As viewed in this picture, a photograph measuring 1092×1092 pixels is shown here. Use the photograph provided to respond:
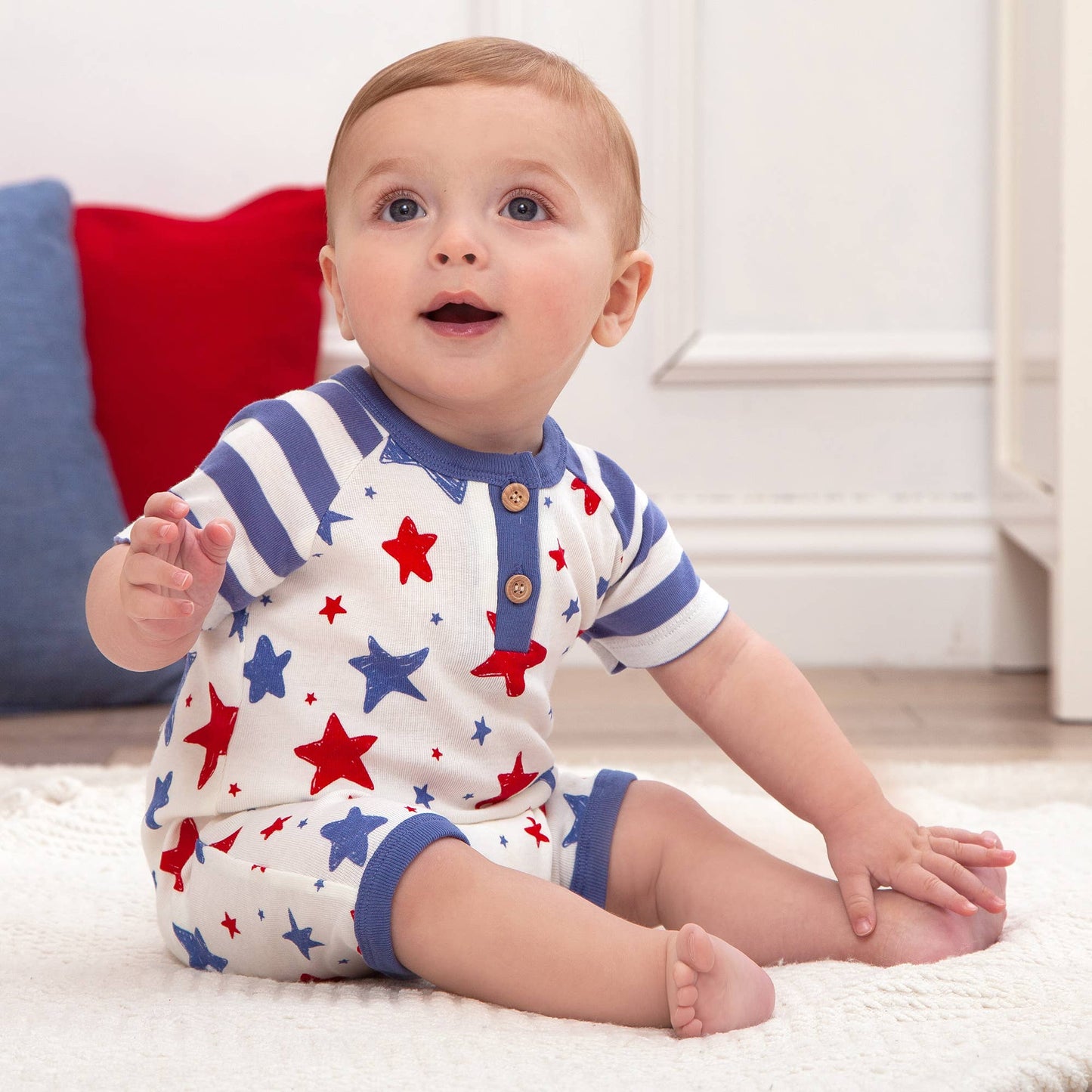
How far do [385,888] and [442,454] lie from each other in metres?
0.21

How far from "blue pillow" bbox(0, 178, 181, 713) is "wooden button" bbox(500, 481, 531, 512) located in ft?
2.43

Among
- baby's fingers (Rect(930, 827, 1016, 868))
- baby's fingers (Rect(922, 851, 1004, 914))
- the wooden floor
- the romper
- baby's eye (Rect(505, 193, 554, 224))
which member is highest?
baby's eye (Rect(505, 193, 554, 224))

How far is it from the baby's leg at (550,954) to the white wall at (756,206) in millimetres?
1029

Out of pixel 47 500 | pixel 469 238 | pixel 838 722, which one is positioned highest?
pixel 469 238

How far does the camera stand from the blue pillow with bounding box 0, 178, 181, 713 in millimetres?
1299

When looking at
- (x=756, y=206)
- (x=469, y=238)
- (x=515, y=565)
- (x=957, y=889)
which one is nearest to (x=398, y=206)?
(x=469, y=238)

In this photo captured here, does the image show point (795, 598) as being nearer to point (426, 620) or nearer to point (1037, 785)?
point (1037, 785)

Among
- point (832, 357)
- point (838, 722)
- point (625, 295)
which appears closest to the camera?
point (625, 295)

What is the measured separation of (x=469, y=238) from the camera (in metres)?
0.63

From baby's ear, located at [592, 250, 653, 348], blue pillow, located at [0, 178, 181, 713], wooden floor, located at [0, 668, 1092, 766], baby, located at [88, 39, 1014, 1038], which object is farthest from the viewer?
blue pillow, located at [0, 178, 181, 713]

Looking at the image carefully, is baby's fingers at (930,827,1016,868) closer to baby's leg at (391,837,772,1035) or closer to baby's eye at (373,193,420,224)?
baby's leg at (391,837,772,1035)

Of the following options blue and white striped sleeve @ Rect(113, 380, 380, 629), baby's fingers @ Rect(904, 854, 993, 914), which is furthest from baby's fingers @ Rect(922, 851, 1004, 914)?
blue and white striped sleeve @ Rect(113, 380, 380, 629)

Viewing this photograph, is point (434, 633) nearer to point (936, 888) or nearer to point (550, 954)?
point (550, 954)

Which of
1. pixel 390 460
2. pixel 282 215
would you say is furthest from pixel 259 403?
pixel 282 215
